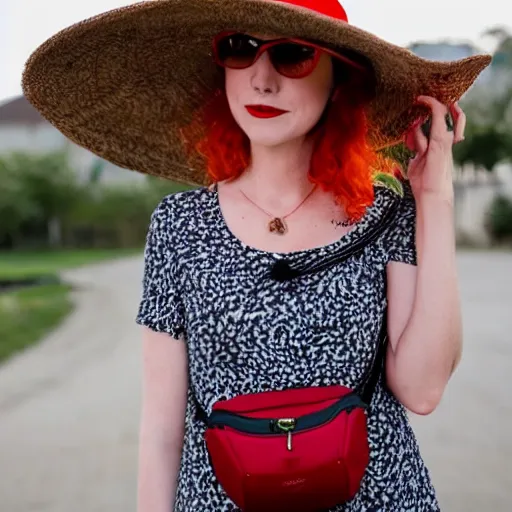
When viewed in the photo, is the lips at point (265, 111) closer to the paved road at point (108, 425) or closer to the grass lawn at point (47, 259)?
the paved road at point (108, 425)

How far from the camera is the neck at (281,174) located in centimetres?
131

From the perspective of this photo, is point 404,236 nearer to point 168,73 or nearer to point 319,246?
point 319,246

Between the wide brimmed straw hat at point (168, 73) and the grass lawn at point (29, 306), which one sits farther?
the grass lawn at point (29, 306)

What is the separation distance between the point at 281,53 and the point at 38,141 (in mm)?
24863

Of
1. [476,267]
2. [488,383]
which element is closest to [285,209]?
[488,383]

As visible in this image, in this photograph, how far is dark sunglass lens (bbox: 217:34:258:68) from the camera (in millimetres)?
1242

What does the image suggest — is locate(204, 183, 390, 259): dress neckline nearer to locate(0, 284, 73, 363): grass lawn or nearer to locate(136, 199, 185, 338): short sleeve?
locate(136, 199, 185, 338): short sleeve

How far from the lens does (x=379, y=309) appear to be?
124cm

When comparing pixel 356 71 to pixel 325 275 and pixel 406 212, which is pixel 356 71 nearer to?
pixel 406 212

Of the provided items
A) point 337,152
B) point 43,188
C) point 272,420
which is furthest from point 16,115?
point 272,420

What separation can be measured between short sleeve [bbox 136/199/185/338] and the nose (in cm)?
24

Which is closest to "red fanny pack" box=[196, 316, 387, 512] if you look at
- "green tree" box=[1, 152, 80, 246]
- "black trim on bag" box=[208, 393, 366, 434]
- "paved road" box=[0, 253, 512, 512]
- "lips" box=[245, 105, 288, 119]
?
"black trim on bag" box=[208, 393, 366, 434]

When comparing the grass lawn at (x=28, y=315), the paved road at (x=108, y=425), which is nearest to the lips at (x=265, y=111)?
the paved road at (x=108, y=425)

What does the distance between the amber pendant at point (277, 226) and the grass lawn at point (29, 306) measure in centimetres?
550
